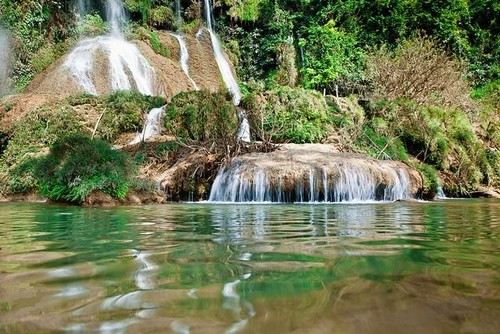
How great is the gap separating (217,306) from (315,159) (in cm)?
909

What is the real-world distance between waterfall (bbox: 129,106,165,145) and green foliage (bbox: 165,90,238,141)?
374 millimetres

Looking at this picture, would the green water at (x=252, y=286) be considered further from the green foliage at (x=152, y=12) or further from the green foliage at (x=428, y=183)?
the green foliage at (x=152, y=12)

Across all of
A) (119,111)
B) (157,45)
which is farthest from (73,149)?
(157,45)

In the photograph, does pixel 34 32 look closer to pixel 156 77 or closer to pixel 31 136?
pixel 156 77

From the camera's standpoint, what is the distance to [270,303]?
46.3 inches

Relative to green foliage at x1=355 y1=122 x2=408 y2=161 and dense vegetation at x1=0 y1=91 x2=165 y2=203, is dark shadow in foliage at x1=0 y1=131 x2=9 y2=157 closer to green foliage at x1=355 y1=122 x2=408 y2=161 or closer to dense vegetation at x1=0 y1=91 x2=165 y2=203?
dense vegetation at x1=0 y1=91 x2=165 y2=203

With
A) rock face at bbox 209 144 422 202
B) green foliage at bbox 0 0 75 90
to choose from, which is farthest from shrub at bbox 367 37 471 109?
green foliage at bbox 0 0 75 90

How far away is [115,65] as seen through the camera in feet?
64.2

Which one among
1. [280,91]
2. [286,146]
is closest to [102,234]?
[286,146]

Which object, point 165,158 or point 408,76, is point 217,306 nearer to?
point 165,158

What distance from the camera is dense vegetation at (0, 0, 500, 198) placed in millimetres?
14797

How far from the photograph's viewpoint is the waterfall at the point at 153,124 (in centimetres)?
1491

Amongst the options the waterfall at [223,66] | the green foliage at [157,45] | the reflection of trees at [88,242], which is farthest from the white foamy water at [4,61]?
the reflection of trees at [88,242]

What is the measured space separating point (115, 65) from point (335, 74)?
12.6 m
